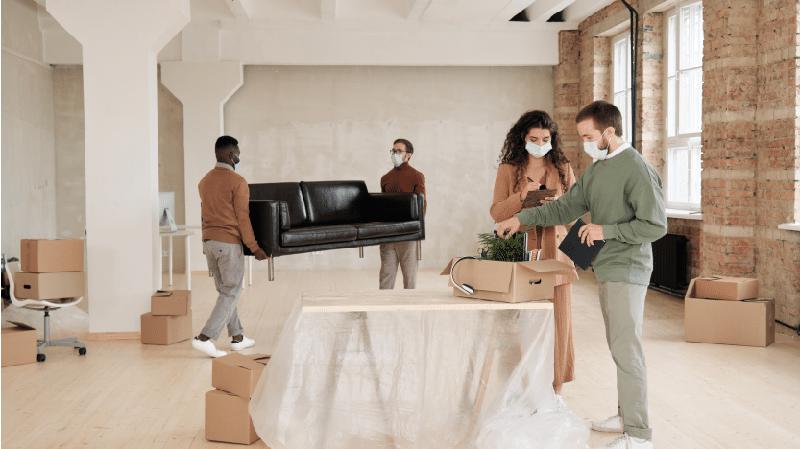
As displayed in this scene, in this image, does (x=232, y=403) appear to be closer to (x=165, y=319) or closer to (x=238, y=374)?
(x=238, y=374)

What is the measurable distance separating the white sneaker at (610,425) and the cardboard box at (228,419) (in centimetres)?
152

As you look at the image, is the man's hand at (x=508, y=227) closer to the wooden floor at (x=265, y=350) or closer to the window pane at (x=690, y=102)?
the wooden floor at (x=265, y=350)

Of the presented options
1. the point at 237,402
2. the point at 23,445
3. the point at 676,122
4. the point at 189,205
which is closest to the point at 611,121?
the point at 237,402

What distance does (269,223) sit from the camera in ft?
18.6

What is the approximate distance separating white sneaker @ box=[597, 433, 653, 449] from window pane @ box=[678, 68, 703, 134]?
5.32 metres

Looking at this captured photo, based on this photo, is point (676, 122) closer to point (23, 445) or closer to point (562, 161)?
point (562, 161)

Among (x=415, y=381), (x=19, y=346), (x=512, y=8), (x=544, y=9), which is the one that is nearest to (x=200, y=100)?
(x=512, y=8)

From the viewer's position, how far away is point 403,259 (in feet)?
21.8

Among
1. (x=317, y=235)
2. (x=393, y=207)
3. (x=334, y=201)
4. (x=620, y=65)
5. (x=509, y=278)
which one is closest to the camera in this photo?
(x=509, y=278)

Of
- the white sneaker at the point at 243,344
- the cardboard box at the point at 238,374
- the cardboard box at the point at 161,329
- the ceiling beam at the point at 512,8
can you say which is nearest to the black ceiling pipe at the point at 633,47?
the ceiling beam at the point at 512,8

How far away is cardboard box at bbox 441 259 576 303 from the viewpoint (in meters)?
3.19

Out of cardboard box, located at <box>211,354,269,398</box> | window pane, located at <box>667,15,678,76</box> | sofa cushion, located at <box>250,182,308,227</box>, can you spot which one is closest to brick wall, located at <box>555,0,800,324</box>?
window pane, located at <box>667,15,678,76</box>

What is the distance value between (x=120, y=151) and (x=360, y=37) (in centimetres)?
498

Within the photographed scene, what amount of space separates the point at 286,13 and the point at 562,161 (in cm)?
662
